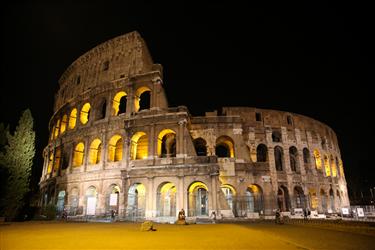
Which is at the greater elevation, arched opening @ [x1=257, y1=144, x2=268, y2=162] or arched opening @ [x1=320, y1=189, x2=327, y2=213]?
arched opening @ [x1=257, y1=144, x2=268, y2=162]

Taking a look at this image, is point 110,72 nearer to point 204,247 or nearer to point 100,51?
point 100,51

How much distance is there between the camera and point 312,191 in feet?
87.7

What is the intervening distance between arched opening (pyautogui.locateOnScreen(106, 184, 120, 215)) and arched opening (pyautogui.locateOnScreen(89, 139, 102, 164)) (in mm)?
3630

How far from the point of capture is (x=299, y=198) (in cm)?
2589

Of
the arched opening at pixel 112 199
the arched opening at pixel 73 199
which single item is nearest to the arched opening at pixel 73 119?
the arched opening at pixel 73 199

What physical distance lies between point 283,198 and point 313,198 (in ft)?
13.4

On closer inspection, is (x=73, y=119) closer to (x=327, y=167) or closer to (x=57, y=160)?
(x=57, y=160)

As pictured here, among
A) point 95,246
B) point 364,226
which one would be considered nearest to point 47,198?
point 95,246

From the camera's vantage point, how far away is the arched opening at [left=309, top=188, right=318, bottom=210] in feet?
87.0

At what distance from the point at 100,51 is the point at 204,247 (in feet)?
77.9

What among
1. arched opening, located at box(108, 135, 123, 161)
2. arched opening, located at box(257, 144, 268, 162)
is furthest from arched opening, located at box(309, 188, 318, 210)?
arched opening, located at box(108, 135, 123, 161)

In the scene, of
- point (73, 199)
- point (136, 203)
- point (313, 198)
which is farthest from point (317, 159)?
point (73, 199)

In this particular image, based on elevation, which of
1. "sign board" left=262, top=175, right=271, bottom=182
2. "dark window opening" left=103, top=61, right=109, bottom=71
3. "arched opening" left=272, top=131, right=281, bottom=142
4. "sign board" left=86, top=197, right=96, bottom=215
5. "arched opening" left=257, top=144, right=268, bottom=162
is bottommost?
"sign board" left=86, top=197, right=96, bottom=215

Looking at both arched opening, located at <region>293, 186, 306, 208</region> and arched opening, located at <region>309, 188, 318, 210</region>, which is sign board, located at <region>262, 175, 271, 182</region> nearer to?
arched opening, located at <region>293, 186, 306, 208</region>
